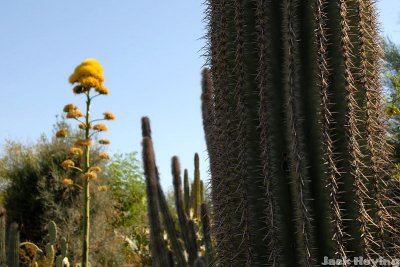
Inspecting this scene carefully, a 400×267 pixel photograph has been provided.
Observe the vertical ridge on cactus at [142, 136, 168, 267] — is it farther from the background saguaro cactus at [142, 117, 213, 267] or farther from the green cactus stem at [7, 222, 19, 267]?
the green cactus stem at [7, 222, 19, 267]

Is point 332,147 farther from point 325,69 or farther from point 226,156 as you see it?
point 226,156

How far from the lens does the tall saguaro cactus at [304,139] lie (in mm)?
2482

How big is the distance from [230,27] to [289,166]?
69 cm

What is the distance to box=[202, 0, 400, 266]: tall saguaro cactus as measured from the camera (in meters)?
2.48

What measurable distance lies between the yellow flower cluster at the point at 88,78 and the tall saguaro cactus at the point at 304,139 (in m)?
3.69

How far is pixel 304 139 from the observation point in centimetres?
250

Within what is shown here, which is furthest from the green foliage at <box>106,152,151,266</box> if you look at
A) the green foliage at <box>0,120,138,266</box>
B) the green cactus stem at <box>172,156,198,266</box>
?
the green cactus stem at <box>172,156,198,266</box>

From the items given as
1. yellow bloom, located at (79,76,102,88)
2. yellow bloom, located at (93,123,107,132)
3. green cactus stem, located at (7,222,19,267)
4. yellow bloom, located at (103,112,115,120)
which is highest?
yellow bloom, located at (79,76,102,88)

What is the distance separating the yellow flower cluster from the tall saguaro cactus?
3.69 metres

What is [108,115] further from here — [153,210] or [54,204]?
[54,204]

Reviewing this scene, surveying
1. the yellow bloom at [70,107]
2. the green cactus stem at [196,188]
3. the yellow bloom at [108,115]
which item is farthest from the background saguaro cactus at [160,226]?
the green cactus stem at [196,188]

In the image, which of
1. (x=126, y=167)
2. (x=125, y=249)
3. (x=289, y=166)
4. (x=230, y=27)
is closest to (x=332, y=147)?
(x=289, y=166)

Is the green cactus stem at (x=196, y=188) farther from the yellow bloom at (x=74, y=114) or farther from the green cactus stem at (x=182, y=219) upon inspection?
the yellow bloom at (x=74, y=114)

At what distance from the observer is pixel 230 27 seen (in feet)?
9.14
